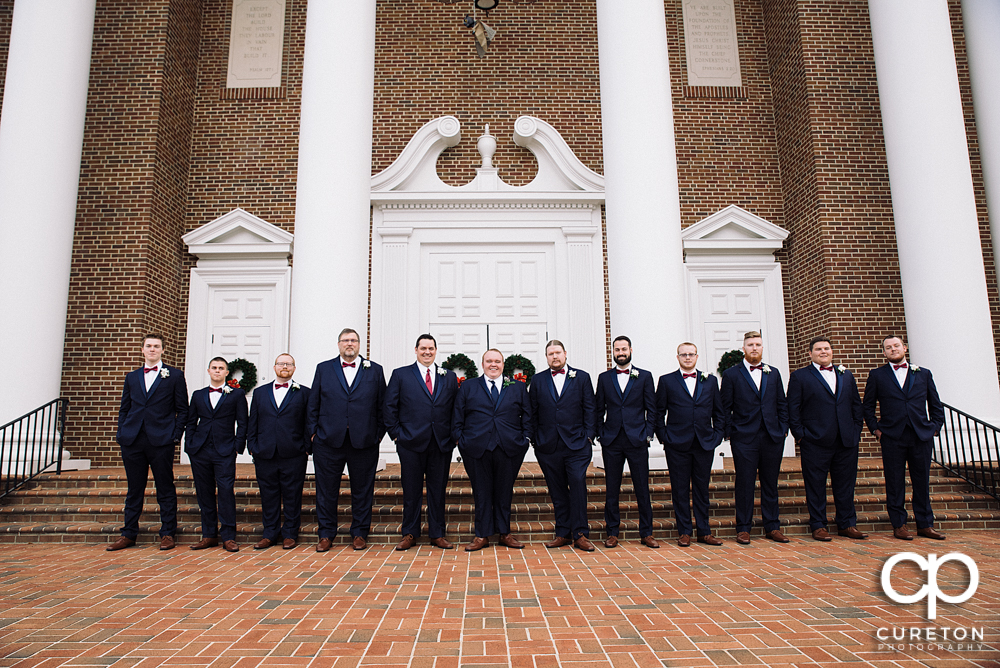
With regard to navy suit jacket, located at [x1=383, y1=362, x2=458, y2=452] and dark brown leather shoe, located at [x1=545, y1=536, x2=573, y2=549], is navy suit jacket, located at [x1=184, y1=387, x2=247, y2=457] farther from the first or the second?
dark brown leather shoe, located at [x1=545, y1=536, x2=573, y2=549]

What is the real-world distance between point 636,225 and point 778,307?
13.1 feet

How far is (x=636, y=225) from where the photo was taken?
6.60 m

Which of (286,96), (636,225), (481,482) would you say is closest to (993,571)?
(481,482)

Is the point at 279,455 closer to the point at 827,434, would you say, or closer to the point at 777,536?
the point at 777,536

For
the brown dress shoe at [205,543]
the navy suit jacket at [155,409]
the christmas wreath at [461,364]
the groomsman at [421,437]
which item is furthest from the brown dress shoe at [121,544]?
the christmas wreath at [461,364]

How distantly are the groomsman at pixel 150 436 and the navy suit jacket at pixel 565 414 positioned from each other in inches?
123

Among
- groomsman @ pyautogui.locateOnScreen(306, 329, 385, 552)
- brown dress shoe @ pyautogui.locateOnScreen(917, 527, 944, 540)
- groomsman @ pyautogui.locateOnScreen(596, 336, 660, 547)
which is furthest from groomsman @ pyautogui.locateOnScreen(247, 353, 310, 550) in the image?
brown dress shoe @ pyautogui.locateOnScreen(917, 527, 944, 540)

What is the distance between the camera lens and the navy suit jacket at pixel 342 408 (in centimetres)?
516

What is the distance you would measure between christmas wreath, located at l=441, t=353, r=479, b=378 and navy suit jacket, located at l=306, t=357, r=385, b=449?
3.72 meters

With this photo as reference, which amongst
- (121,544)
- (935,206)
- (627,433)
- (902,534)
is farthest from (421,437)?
(935,206)

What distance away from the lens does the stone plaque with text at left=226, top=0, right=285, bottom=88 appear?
9961mm

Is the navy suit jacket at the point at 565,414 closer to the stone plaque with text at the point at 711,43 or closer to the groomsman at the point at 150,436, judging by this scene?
the groomsman at the point at 150,436

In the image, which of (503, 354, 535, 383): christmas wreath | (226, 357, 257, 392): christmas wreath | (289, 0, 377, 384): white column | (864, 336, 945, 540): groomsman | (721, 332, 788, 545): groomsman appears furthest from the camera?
(226, 357, 257, 392): christmas wreath

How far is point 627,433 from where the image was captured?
5.18 metres
